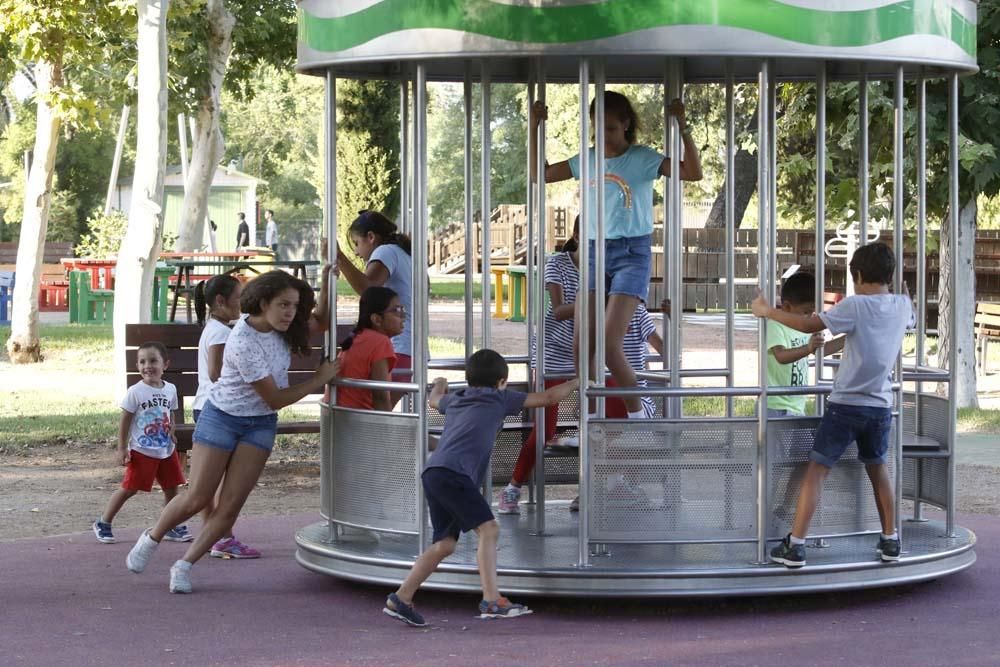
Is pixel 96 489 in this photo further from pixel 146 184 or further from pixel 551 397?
pixel 551 397

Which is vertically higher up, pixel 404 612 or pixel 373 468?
pixel 373 468

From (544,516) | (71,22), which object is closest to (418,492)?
(544,516)

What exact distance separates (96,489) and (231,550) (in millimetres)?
3044

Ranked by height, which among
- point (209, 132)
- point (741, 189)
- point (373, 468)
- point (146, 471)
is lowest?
point (146, 471)

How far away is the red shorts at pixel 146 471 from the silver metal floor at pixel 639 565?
113 centimetres

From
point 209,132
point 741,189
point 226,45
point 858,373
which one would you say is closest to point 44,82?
point 226,45

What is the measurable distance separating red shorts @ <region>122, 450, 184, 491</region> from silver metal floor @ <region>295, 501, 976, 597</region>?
113cm

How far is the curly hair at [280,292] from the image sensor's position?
700cm

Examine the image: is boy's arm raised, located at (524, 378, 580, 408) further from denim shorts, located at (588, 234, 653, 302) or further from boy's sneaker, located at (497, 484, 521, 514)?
boy's sneaker, located at (497, 484, 521, 514)

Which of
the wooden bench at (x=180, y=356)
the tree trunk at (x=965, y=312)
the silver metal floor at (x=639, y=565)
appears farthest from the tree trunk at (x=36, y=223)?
the silver metal floor at (x=639, y=565)

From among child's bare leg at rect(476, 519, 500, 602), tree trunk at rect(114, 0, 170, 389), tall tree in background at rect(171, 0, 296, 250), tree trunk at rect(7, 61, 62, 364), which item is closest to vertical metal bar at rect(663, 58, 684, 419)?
child's bare leg at rect(476, 519, 500, 602)

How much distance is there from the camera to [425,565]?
6.43 m

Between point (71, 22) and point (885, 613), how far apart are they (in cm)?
1383

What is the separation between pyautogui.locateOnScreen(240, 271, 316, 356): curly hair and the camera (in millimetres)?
7004
